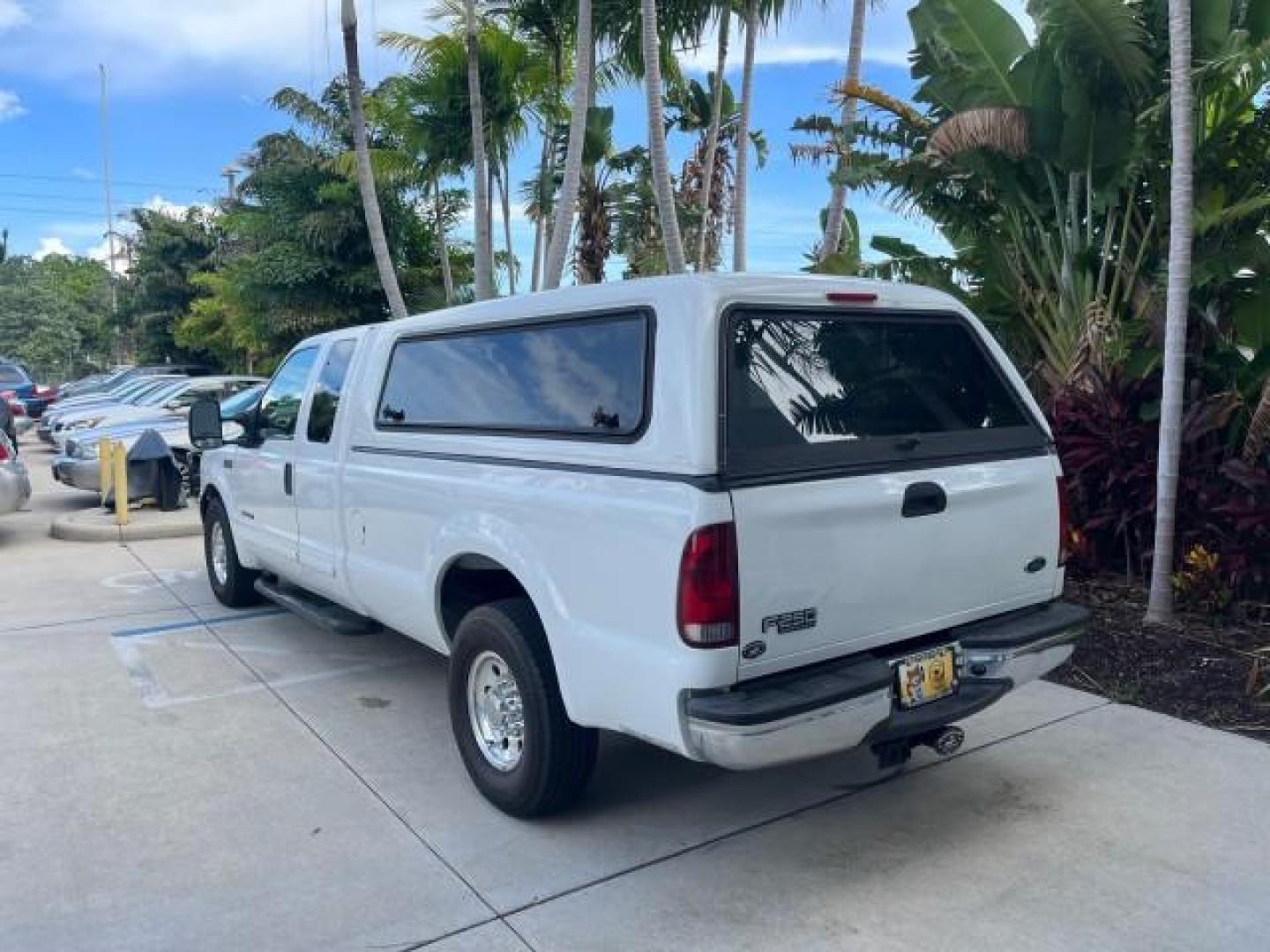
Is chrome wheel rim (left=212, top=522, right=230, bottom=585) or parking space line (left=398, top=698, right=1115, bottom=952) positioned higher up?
chrome wheel rim (left=212, top=522, right=230, bottom=585)

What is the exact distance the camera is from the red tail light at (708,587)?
2.95 m

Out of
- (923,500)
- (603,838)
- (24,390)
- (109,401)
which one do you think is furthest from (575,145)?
(24,390)

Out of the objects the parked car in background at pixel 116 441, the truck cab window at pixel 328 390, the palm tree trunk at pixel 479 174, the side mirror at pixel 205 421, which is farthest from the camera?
the palm tree trunk at pixel 479 174

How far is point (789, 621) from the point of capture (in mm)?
3135

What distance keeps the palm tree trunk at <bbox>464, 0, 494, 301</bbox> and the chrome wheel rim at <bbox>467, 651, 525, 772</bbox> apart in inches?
362

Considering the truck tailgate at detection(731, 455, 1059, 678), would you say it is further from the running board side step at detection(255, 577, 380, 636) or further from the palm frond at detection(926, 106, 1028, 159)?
the palm frond at detection(926, 106, 1028, 159)

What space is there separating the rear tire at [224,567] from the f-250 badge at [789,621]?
4870mm

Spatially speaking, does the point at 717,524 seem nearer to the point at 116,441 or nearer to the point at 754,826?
the point at 754,826

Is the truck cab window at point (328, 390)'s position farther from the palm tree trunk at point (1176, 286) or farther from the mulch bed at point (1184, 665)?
the palm tree trunk at point (1176, 286)

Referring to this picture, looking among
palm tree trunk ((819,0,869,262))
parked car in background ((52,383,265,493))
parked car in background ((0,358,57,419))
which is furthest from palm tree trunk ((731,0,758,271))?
parked car in background ((0,358,57,419))

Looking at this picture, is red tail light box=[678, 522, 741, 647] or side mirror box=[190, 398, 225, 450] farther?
A: side mirror box=[190, 398, 225, 450]

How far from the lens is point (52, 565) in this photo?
8.80 m

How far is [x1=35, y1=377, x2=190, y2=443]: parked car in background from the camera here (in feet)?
54.2

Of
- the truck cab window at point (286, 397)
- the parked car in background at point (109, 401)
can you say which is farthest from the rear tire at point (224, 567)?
the parked car in background at point (109, 401)
